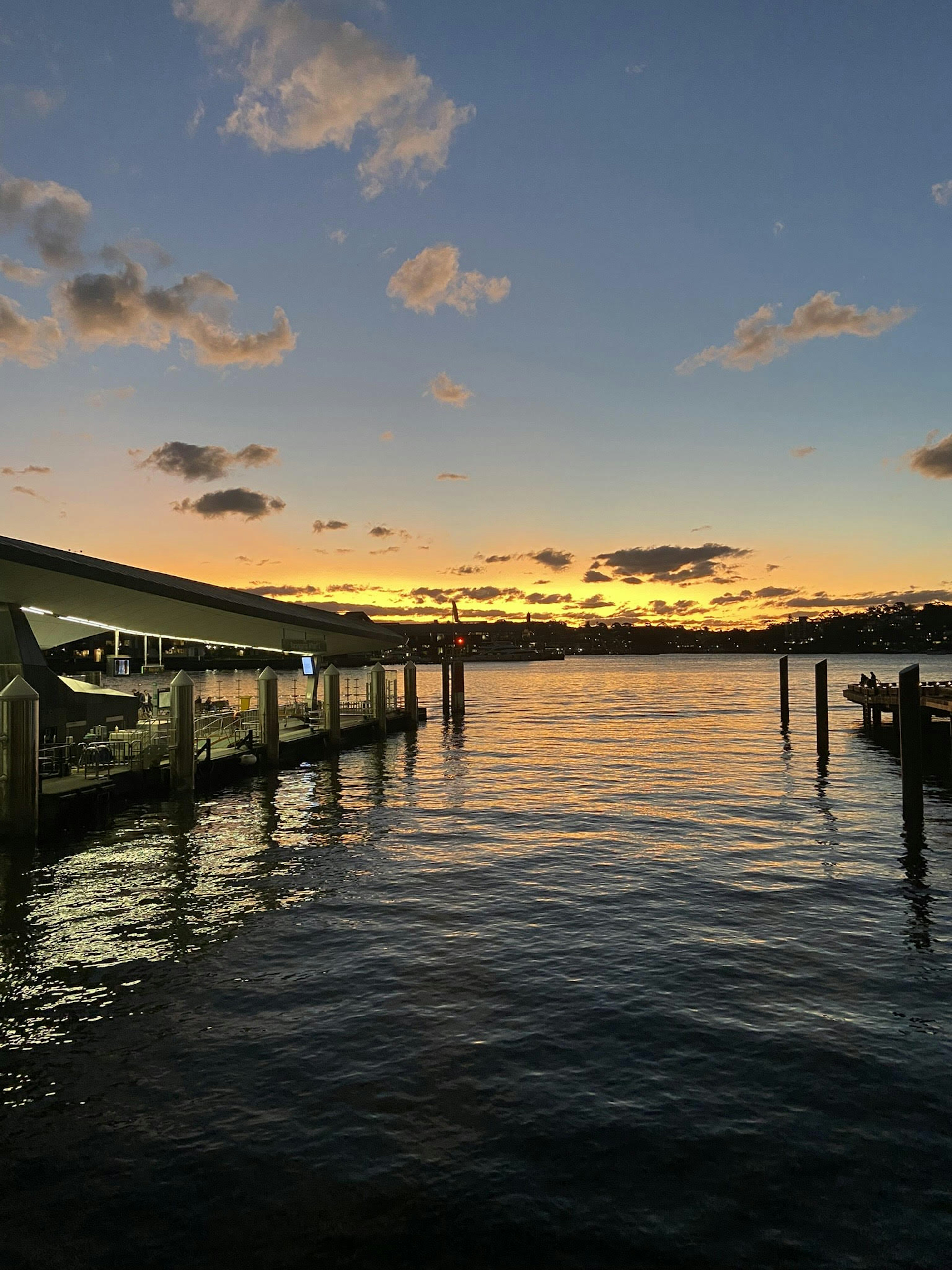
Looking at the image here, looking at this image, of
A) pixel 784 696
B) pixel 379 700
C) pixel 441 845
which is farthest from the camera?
pixel 784 696

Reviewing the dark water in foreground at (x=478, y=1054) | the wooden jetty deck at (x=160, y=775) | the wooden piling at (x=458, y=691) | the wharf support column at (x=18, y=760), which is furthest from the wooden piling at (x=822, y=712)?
the wharf support column at (x=18, y=760)

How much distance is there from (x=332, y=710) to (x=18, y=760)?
2273 centimetres

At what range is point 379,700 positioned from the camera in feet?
163

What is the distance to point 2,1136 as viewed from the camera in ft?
26.0

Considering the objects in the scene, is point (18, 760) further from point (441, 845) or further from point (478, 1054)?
point (478, 1054)

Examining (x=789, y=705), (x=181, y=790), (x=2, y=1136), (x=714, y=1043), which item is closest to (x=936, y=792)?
Answer: (x=714, y=1043)

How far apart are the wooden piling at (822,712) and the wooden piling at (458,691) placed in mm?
27469

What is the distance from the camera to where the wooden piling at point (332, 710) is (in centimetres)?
4169

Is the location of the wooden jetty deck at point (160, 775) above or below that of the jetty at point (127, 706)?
below

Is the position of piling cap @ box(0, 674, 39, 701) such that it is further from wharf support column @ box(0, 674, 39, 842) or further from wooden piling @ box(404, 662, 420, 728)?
wooden piling @ box(404, 662, 420, 728)

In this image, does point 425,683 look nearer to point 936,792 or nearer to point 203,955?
point 936,792

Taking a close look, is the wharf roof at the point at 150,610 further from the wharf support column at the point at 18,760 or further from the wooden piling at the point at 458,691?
the wooden piling at the point at 458,691

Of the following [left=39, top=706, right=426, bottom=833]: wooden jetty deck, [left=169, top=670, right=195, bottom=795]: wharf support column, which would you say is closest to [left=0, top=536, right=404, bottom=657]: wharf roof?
[left=169, top=670, right=195, bottom=795]: wharf support column

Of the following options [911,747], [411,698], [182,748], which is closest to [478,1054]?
[911,747]
